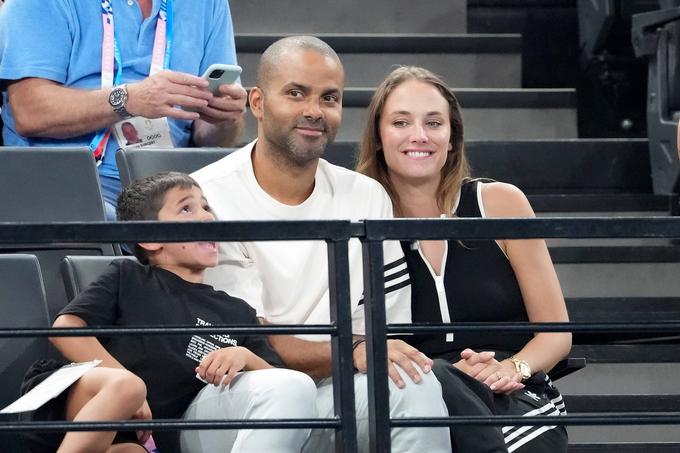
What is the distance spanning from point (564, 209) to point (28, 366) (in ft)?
6.26

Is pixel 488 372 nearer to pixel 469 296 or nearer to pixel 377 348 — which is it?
pixel 469 296

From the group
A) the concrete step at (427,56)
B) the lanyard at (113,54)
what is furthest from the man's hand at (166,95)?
the concrete step at (427,56)

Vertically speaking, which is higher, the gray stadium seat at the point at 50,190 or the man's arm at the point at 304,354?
the gray stadium seat at the point at 50,190

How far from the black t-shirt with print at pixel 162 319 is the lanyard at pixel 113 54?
33.4 inches

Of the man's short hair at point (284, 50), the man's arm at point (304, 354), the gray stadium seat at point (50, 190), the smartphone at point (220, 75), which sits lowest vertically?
the man's arm at point (304, 354)

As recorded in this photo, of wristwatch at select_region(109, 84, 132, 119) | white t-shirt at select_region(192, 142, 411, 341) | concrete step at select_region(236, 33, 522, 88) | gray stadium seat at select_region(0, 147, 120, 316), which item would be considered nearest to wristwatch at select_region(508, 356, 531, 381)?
white t-shirt at select_region(192, 142, 411, 341)

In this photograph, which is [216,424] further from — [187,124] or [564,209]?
[564,209]

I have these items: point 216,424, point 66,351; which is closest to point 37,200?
point 66,351

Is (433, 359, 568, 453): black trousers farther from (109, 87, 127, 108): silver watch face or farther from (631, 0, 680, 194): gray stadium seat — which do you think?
(631, 0, 680, 194): gray stadium seat

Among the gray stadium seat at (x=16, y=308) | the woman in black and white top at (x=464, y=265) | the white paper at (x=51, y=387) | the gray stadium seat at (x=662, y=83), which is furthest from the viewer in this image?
the gray stadium seat at (x=662, y=83)

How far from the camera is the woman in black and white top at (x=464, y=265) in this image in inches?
85.1

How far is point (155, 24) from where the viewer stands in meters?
3.02

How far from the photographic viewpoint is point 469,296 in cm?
233

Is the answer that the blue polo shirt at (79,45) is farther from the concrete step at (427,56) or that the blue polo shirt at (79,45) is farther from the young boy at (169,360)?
the concrete step at (427,56)
